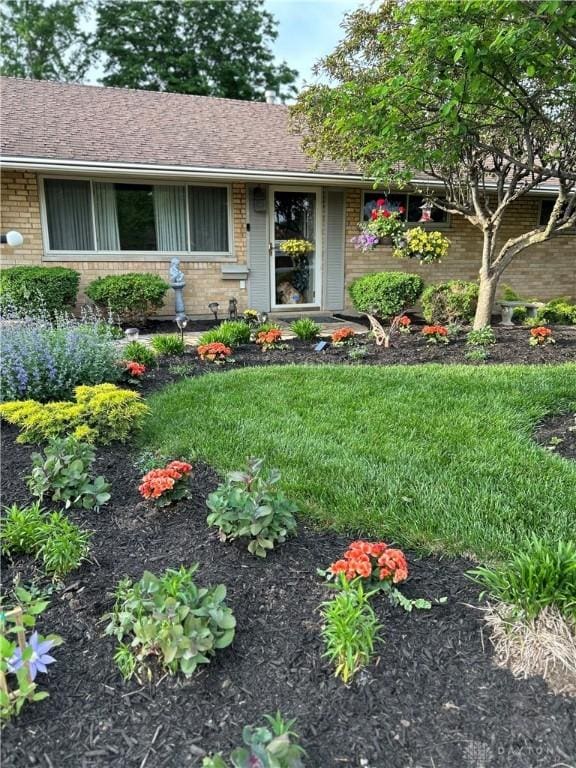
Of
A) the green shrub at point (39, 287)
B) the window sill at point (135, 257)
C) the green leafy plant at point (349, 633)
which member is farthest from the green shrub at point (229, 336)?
the green leafy plant at point (349, 633)

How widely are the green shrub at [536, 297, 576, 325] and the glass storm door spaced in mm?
4193

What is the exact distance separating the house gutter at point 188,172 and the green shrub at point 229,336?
3276 millimetres

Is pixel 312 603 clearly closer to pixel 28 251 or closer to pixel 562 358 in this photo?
pixel 562 358

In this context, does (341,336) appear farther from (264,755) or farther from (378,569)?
(264,755)

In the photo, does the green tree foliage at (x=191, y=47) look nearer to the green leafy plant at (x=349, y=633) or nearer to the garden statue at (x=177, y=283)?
the garden statue at (x=177, y=283)

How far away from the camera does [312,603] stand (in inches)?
83.7

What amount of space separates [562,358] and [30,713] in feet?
21.0

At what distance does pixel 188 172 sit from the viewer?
879 cm

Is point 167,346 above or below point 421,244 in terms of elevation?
below

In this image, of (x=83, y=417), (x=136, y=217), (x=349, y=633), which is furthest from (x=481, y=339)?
(x=136, y=217)

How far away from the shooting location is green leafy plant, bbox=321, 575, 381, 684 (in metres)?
1.78

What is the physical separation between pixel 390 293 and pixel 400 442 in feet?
19.8

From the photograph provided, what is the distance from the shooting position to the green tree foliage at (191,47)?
22.5m

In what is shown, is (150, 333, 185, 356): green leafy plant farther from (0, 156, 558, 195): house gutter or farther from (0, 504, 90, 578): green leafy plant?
(0, 504, 90, 578): green leafy plant
